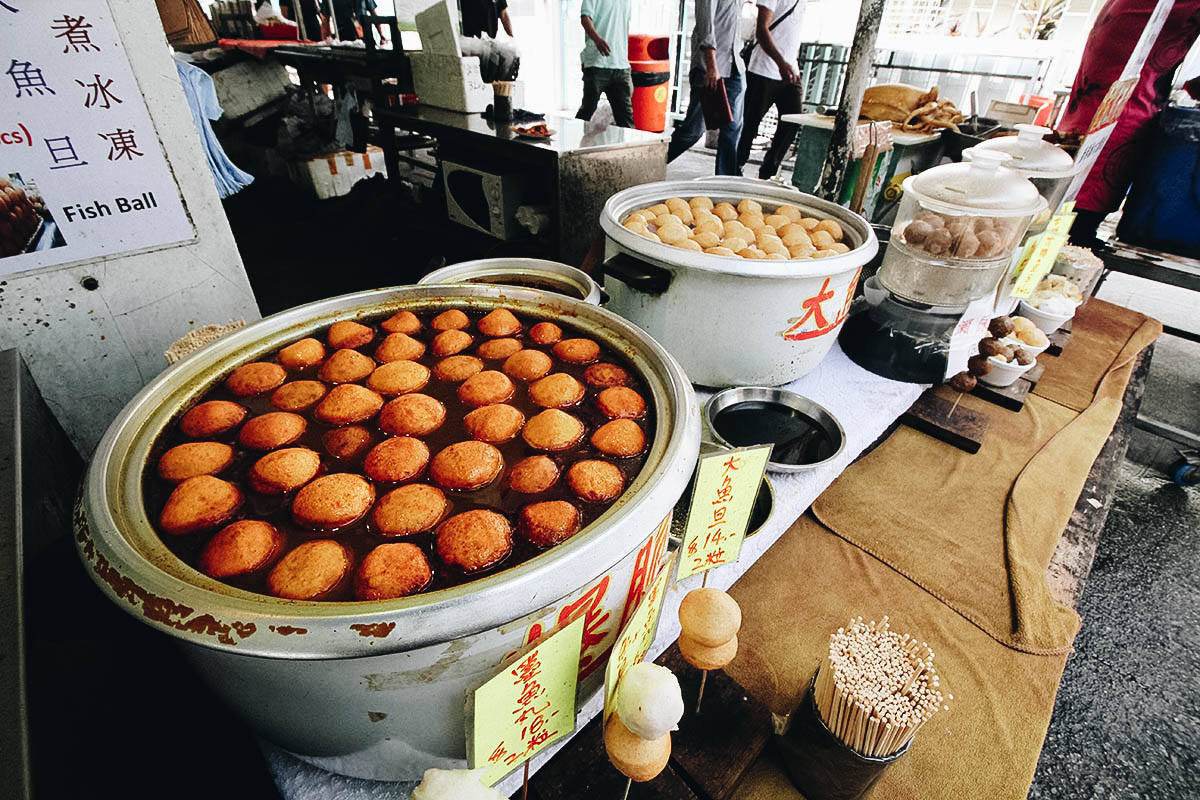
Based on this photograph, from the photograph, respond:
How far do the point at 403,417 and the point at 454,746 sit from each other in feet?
2.86

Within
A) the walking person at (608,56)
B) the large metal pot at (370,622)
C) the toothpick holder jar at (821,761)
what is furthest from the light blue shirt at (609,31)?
the toothpick holder jar at (821,761)

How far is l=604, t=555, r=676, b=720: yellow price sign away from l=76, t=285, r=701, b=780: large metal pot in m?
0.04

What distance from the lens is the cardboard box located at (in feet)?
27.7

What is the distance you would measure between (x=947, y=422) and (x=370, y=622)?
3.02m

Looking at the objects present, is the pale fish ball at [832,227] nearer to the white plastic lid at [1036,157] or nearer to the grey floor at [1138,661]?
the white plastic lid at [1036,157]

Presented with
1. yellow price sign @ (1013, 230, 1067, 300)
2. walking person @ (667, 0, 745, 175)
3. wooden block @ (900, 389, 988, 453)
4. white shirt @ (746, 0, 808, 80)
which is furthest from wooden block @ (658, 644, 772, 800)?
white shirt @ (746, 0, 808, 80)

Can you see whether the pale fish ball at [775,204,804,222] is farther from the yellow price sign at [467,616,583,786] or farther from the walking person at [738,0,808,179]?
the walking person at [738,0,808,179]

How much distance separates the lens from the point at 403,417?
165 centimetres

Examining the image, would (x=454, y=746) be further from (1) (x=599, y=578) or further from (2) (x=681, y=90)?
(2) (x=681, y=90)

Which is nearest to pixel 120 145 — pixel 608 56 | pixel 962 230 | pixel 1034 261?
pixel 962 230

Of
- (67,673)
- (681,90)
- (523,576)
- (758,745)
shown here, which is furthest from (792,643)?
(681,90)

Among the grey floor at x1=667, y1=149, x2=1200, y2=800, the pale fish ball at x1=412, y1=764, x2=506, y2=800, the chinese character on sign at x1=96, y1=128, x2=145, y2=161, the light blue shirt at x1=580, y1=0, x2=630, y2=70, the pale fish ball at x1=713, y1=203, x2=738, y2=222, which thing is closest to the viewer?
the pale fish ball at x1=412, y1=764, x2=506, y2=800

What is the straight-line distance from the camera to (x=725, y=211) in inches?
118

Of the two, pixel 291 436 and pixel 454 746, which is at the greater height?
pixel 291 436
